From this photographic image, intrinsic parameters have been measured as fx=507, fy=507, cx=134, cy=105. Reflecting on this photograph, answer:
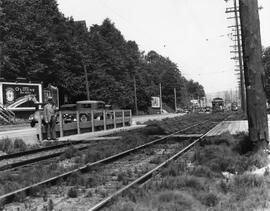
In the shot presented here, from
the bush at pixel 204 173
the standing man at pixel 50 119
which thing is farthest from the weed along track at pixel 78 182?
the standing man at pixel 50 119

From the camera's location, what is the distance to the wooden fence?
982 inches

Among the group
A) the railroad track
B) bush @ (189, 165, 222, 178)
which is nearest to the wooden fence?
the railroad track

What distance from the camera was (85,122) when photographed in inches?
1137

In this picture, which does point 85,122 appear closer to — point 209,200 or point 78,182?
point 78,182

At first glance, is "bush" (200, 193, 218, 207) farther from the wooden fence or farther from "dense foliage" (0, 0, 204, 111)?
"dense foliage" (0, 0, 204, 111)

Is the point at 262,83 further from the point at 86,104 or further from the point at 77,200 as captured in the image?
the point at 86,104

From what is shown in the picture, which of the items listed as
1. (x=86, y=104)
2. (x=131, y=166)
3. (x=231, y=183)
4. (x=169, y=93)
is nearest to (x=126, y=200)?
(x=231, y=183)

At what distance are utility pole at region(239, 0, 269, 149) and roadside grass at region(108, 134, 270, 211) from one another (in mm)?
874

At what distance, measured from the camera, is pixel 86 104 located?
44.1 metres

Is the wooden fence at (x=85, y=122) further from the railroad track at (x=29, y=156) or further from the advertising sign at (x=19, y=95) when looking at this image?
the advertising sign at (x=19, y=95)

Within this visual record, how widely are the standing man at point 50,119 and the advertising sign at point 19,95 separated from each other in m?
29.3

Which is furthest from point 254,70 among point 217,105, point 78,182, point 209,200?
point 217,105

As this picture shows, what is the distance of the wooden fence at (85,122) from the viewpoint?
24938mm

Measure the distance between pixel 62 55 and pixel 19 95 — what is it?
25234 mm
